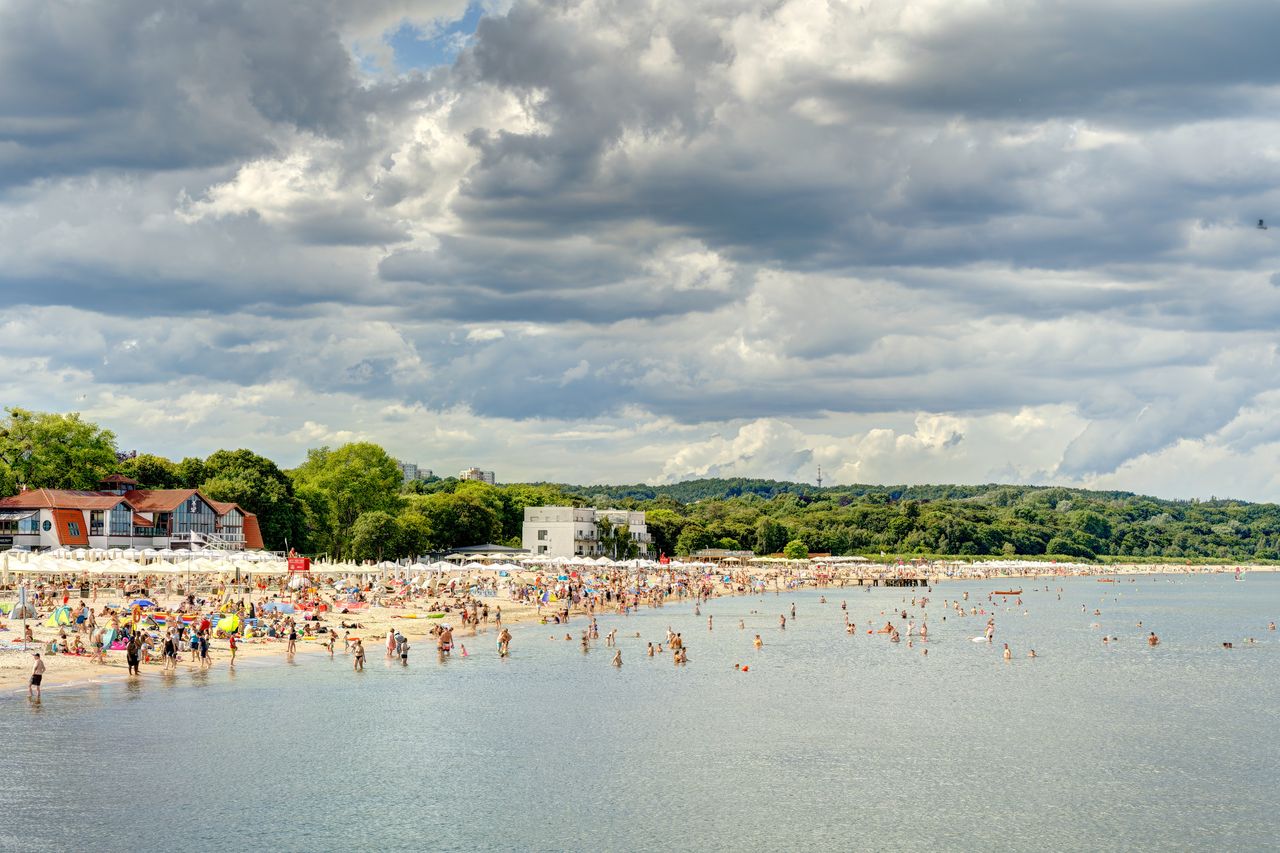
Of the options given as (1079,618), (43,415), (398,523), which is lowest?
(1079,618)

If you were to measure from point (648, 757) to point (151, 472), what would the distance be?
101552 mm

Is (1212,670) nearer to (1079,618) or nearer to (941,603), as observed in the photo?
(1079,618)

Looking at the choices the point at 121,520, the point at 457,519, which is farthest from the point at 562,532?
the point at 121,520

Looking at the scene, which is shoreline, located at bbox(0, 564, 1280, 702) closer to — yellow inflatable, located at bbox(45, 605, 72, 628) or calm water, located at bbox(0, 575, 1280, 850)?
yellow inflatable, located at bbox(45, 605, 72, 628)

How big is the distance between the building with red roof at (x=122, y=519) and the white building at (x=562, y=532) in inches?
2040

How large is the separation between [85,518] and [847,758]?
86584 millimetres

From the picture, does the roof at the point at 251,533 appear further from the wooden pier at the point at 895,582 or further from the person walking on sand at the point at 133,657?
the wooden pier at the point at 895,582

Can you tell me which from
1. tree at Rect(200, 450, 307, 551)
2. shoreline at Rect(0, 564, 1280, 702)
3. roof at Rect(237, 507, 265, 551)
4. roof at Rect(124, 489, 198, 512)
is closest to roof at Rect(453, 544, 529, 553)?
tree at Rect(200, 450, 307, 551)

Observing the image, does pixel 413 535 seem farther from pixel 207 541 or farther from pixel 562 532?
pixel 562 532

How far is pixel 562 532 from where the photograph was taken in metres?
163

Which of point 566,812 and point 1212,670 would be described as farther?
point 1212,670

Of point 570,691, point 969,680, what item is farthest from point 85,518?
point 969,680

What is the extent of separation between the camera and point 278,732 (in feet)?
130

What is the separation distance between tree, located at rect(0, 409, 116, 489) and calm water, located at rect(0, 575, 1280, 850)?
65922mm
